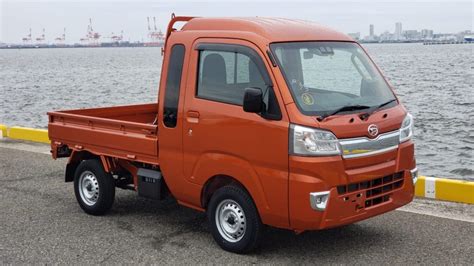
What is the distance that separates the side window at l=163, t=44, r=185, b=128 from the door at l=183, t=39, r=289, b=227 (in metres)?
0.15

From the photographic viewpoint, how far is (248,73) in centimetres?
572

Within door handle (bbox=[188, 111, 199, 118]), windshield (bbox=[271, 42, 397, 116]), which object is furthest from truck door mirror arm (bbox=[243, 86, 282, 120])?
door handle (bbox=[188, 111, 199, 118])

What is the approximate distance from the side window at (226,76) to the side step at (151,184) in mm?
1123

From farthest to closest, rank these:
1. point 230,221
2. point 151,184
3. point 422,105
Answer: point 422,105 → point 151,184 → point 230,221

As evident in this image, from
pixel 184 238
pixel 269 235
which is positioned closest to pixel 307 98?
pixel 269 235

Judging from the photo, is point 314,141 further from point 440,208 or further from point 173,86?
point 440,208

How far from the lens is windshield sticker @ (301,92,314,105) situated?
5392mm

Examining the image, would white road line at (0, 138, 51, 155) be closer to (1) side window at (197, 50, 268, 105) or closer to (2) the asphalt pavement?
(2) the asphalt pavement

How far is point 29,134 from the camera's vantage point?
13.4 meters

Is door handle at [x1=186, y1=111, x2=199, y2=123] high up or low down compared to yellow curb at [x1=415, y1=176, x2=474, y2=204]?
up

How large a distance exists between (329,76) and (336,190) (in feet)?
3.95

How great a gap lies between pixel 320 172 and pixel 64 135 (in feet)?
12.1

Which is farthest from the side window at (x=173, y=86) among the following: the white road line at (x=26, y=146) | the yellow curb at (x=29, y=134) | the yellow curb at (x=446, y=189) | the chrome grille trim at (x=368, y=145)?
the yellow curb at (x=29, y=134)

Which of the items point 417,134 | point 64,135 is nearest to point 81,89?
point 417,134
